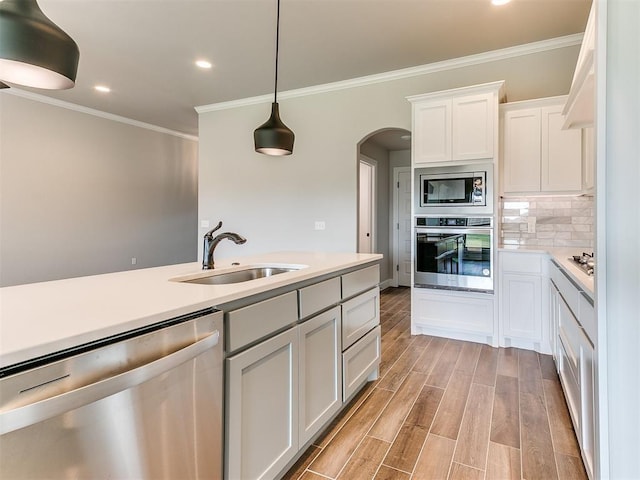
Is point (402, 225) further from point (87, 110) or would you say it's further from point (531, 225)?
point (87, 110)

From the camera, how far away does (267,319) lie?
4.52ft

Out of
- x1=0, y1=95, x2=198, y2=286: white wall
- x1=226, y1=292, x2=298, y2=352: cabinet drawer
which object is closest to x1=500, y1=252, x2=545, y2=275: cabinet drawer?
x1=226, y1=292, x2=298, y2=352: cabinet drawer

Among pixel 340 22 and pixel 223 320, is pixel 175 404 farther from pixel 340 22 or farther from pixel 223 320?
pixel 340 22

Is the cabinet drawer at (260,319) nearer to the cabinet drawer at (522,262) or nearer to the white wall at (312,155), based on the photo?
the cabinet drawer at (522,262)

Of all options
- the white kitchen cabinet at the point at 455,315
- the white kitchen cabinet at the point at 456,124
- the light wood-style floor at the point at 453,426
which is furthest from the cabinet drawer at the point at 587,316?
the white kitchen cabinet at the point at 456,124

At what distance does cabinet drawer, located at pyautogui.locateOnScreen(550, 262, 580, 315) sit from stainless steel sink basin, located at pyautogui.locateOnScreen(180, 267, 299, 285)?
4.82ft

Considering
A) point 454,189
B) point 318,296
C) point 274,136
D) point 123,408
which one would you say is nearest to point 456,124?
point 454,189

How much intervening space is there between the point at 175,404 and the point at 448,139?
3.24 m

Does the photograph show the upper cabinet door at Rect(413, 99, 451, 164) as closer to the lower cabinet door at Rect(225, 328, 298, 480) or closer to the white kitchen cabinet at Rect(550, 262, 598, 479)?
the white kitchen cabinet at Rect(550, 262, 598, 479)

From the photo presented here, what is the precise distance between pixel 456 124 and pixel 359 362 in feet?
7.95

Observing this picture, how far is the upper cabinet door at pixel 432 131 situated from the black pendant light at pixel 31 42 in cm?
291

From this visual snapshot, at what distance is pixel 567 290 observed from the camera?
2.01m

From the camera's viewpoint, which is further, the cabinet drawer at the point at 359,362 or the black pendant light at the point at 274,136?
the black pendant light at the point at 274,136

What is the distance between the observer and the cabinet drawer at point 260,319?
4.00 feet
